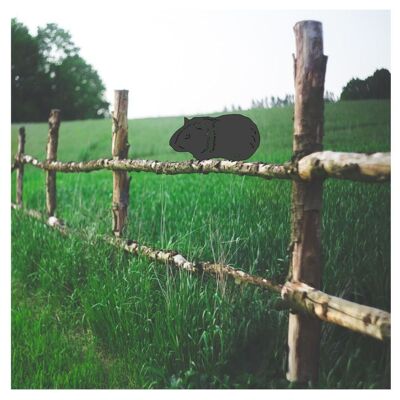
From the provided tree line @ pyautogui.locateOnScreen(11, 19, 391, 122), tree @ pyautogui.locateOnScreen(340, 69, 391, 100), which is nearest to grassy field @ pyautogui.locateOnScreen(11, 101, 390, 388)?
tree @ pyautogui.locateOnScreen(340, 69, 391, 100)

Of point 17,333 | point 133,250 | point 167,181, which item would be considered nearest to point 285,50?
point 167,181

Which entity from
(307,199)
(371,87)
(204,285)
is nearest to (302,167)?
(307,199)

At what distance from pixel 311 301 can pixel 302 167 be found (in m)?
0.61

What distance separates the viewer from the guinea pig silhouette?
3.08 metres

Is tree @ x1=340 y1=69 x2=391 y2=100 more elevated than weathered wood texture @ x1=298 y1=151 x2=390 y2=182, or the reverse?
tree @ x1=340 y1=69 x2=391 y2=100

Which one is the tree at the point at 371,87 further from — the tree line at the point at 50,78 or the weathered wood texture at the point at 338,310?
the tree line at the point at 50,78

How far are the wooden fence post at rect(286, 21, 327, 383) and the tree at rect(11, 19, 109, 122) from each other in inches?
58.1

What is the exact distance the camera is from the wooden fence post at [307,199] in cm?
263

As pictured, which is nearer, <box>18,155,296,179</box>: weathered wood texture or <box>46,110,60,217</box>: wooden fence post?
<box>18,155,296,179</box>: weathered wood texture

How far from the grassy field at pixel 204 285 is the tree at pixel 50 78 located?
161 millimetres

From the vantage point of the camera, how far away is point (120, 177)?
12.5 ft

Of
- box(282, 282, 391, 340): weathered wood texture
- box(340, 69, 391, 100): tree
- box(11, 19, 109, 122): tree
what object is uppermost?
box(11, 19, 109, 122): tree

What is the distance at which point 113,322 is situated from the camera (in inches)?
132

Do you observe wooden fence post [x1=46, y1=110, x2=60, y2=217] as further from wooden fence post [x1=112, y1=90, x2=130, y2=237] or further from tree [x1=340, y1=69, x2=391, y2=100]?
tree [x1=340, y1=69, x2=391, y2=100]
